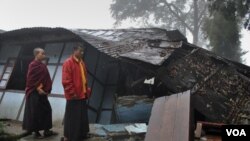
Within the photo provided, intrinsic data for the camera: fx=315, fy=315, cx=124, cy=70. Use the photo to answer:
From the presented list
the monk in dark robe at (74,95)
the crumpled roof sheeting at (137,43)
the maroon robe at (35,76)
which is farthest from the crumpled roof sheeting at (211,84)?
the maroon robe at (35,76)

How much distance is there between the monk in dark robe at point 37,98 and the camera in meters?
6.83

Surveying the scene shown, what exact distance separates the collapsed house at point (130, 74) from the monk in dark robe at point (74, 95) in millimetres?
1600

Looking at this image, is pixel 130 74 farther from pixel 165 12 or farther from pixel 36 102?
pixel 165 12

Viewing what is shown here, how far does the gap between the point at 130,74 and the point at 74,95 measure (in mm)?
2856

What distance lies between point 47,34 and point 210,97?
5.22 meters

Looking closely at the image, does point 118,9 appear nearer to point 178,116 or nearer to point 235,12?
point 235,12

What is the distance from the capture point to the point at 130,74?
8758 mm

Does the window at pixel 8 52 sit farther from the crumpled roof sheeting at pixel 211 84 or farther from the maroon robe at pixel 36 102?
the crumpled roof sheeting at pixel 211 84

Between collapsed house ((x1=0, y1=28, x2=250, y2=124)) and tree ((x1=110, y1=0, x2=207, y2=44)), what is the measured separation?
14.1 metres

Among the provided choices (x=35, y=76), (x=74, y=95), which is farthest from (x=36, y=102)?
(x=74, y=95)

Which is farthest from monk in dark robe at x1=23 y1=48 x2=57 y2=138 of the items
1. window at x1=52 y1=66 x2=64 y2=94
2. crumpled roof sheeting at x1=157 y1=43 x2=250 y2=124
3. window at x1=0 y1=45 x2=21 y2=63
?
window at x1=0 y1=45 x2=21 y2=63

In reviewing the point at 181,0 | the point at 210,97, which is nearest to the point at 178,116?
the point at 210,97

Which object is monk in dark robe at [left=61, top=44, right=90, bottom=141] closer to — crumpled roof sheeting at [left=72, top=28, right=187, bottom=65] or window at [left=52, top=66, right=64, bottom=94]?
crumpled roof sheeting at [left=72, top=28, right=187, bottom=65]

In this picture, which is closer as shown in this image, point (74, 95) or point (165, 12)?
point (74, 95)
